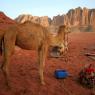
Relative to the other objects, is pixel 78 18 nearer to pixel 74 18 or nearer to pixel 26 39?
pixel 74 18

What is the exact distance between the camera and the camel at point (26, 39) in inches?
345

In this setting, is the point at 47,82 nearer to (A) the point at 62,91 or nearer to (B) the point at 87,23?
(A) the point at 62,91

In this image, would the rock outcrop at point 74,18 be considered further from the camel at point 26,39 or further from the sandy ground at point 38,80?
the camel at point 26,39

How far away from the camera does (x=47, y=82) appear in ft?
31.9

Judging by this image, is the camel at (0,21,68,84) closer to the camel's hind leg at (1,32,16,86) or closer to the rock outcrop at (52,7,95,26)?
the camel's hind leg at (1,32,16,86)

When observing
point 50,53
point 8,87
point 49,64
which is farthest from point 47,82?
point 50,53

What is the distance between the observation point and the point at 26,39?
9.12 metres

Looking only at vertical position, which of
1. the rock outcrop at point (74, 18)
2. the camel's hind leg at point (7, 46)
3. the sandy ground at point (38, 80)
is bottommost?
the sandy ground at point (38, 80)

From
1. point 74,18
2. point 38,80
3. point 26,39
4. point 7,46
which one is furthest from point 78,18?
point 7,46

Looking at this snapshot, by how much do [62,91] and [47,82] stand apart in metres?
0.86

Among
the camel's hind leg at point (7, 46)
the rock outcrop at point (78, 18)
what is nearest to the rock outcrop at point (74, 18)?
the rock outcrop at point (78, 18)

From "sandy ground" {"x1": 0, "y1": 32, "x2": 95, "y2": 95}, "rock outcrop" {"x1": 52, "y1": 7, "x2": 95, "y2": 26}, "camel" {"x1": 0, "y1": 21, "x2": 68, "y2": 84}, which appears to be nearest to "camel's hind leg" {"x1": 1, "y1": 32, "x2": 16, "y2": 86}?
"camel" {"x1": 0, "y1": 21, "x2": 68, "y2": 84}

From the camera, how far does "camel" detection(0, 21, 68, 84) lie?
8766 mm

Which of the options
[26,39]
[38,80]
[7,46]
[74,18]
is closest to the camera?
[7,46]
